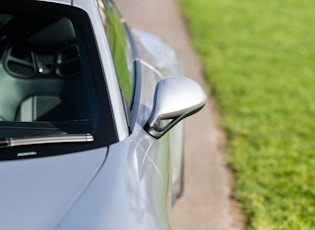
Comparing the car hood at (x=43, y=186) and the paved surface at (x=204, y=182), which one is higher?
the car hood at (x=43, y=186)

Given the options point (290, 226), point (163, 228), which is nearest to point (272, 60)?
point (290, 226)

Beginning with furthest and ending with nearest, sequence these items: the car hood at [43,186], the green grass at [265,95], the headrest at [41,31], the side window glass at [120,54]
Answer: the green grass at [265,95] → the headrest at [41,31] → the side window glass at [120,54] → the car hood at [43,186]

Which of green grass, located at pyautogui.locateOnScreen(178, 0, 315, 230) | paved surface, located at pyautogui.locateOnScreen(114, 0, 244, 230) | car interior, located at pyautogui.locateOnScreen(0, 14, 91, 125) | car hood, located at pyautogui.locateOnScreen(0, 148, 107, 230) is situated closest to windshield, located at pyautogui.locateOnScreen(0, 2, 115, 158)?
car interior, located at pyautogui.locateOnScreen(0, 14, 91, 125)

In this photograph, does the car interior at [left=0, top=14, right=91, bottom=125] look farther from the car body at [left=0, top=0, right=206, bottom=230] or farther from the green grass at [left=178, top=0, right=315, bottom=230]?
the green grass at [left=178, top=0, right=315, bottom=230]

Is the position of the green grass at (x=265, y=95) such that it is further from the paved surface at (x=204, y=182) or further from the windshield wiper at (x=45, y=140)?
the windshield wiper at (x=45, y=140)

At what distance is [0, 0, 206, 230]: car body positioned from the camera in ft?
7.47

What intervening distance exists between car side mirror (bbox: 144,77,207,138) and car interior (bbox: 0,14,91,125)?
1.55ft

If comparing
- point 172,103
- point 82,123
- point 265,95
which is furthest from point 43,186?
point 265,95

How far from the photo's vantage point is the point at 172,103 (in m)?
2.75

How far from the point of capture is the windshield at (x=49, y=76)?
2.67m

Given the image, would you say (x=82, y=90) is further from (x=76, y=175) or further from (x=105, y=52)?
(x=76, y=175)

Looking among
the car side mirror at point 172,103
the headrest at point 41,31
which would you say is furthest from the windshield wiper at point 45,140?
the headrest at point 41,31

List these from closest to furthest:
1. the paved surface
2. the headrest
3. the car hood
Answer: the car hood < the headrest < the paved surface

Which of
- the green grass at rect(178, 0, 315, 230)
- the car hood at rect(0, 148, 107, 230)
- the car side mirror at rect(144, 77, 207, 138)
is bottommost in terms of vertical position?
the green grass at rect(178, 0, 315, 230)
